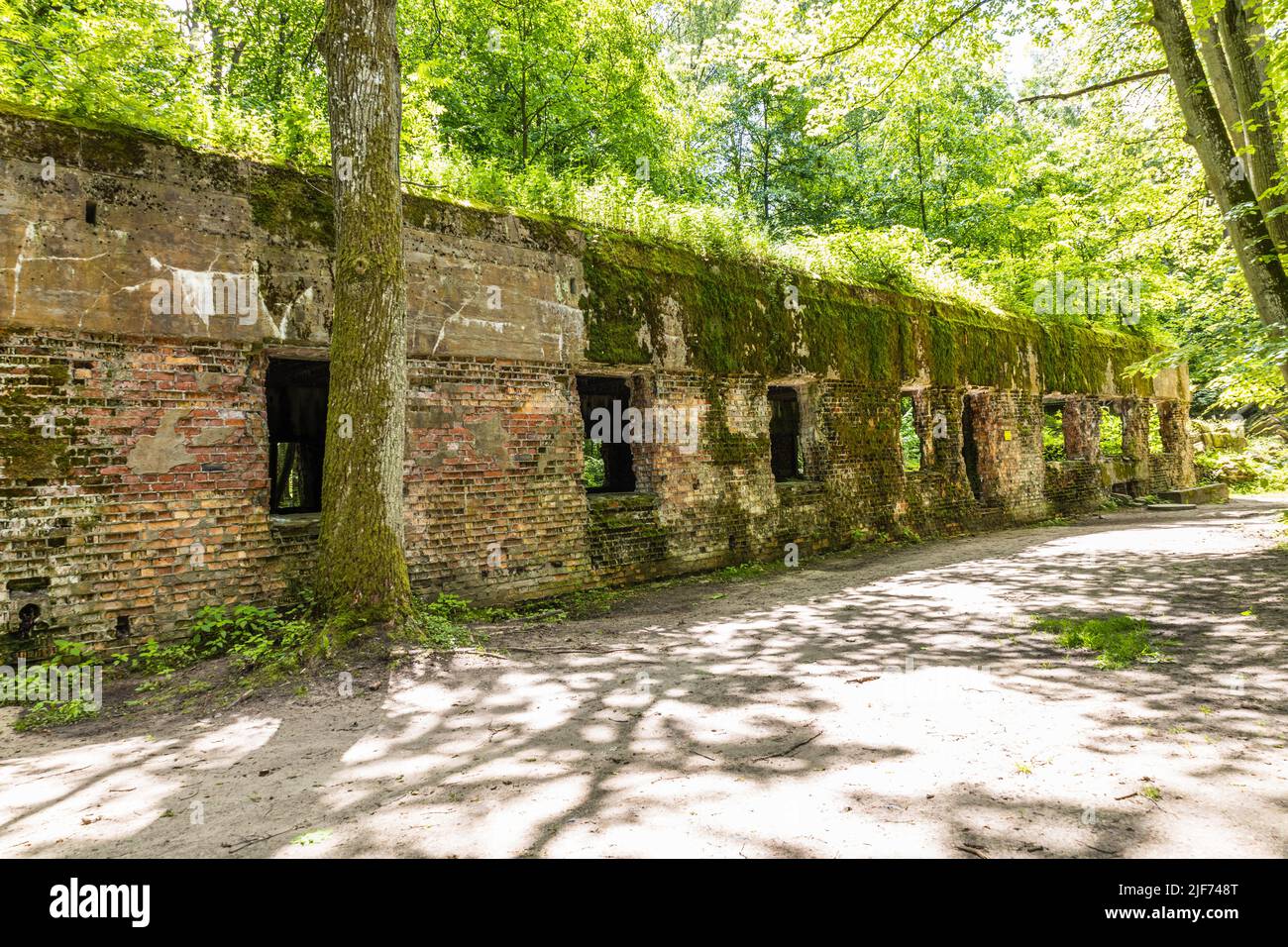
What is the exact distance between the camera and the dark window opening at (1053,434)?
1639 centimetres

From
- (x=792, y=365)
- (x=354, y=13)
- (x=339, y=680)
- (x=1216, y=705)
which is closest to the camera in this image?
(x=1216, y=705)

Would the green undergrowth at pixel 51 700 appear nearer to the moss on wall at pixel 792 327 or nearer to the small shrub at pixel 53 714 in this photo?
the small shrub at pixel 53 714

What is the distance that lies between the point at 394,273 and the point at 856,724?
4.33 metres

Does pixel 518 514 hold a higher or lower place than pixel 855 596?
higher

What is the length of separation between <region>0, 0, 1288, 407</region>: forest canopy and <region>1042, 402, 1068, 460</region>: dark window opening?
7.79 ft

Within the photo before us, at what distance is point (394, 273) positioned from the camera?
5.14 m

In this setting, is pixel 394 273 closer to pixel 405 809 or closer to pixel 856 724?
pixel 405 809

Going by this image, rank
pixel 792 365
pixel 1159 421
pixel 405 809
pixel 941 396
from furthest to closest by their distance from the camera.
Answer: pixel 1159 421
pixel 941 396
pixel 792 365
pixel 405 809

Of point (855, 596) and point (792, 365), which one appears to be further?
point (792, 365)

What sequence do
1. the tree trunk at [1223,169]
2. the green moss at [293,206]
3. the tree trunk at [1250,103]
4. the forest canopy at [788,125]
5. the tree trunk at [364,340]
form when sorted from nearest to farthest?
the tree trunk at [364,340] < the green moss at [293,206] < the forest canopy at [788,125] < the tree trunk at [1250,103] < the tree trunk at [1223,169]

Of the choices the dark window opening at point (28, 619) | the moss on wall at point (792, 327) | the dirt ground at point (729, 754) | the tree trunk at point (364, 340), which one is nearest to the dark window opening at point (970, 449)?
the moss on wall at point (792, 327)

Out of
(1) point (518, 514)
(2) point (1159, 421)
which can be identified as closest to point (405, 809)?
(1) point (518, 514)

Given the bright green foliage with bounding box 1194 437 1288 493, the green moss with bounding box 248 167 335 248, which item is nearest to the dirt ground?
the green moss with bounding box 248 167 335 248

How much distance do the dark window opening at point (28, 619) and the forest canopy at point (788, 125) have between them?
11.9 ft
